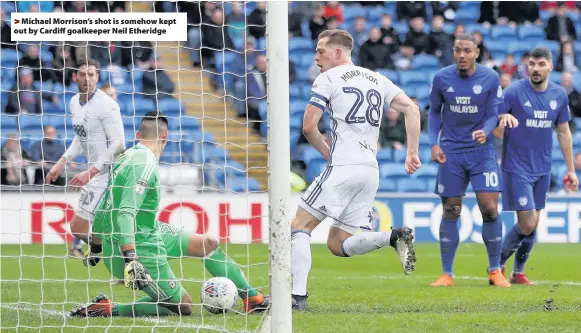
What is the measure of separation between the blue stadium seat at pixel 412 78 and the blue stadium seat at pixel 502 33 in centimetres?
187

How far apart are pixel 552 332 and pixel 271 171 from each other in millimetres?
2101

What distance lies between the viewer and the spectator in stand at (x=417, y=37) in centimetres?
1950

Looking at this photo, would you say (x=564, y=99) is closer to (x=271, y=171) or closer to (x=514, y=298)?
(x=514, y=298)

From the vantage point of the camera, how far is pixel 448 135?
10.1 metres

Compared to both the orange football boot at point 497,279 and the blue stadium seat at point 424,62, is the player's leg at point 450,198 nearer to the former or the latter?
the orange football boot at point 497,279

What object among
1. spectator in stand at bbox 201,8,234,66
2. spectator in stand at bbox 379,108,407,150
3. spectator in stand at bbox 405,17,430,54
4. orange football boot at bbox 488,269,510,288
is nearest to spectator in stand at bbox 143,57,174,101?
spectator in stand at bbox 201,8,234,66

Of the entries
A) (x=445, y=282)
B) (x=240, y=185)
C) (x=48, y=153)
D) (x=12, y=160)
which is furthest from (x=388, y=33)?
(x=445, y=282)

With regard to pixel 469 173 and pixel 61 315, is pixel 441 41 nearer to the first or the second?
pixel 469 173

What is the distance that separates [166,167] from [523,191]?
23.4ft

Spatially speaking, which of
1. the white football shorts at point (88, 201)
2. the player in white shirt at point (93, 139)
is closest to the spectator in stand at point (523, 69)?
the player in white shirt at point (93, 139)

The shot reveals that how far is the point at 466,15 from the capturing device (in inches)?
808

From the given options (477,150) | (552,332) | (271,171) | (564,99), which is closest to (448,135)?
(477,150)

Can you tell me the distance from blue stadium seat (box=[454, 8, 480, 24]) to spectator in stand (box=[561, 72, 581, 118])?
2483 mm

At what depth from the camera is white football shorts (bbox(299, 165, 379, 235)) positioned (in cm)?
756
